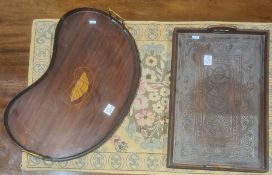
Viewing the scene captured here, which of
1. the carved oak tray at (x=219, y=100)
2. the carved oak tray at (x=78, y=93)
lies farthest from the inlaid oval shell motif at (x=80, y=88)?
the carved oak tray at (x=219, y=100)

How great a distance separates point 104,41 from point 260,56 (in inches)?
25.7

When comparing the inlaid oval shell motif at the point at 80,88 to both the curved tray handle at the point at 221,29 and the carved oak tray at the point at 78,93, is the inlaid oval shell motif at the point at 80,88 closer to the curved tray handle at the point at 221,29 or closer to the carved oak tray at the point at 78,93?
the carved oak tray at the point at 78,93

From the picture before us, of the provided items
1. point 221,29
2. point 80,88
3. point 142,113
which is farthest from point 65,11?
point 221,29

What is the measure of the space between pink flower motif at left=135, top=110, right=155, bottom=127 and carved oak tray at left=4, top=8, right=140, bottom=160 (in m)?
0.06

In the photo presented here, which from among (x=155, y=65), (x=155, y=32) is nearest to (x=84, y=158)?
(x=155, y=65)

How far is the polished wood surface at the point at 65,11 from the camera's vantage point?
1884mm

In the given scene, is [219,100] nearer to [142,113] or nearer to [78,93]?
[142,113]

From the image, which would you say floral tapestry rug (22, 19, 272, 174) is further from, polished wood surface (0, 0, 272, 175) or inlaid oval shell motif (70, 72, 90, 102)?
inlaid oval shell motif (70, 72, 90, 102)

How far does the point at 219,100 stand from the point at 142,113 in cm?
32

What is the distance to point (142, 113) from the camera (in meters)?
1.81

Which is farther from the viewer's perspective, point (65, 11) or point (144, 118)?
point (65, 11)

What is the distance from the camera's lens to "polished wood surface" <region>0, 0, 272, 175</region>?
1884mm

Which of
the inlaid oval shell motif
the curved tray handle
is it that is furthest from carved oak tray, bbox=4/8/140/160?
the curved tray handle

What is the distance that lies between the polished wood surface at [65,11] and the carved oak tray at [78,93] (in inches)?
4.6
